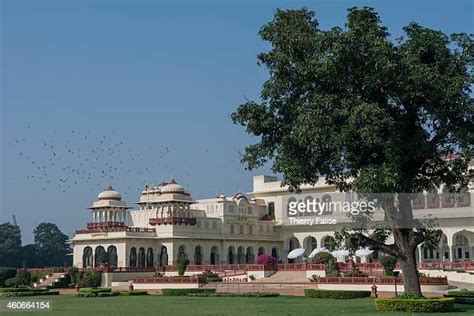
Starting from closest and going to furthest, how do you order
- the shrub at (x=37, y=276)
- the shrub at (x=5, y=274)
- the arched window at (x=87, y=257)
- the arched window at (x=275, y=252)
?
the shrub at (x=5, y=274)
the shrub at (x=37, y=276)
the arched window at (x=87, y=257)
the arched window at (x=275, y=252)

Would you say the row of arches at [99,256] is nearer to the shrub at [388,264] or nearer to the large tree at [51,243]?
the shrub at [388,264]

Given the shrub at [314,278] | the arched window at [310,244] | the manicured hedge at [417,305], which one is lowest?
the manicured hedge at [417,305]

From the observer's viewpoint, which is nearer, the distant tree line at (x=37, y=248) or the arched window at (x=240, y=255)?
the arched window at (x=240, y=255)

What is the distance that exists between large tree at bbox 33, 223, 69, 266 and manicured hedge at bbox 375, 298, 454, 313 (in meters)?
75.7

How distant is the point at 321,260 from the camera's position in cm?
4812

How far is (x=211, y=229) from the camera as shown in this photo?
61.8 m

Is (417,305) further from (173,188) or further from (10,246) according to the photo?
(10,246)

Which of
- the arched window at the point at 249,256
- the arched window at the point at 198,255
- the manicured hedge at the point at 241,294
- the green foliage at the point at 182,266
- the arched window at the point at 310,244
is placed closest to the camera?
the manicured hedge at the point at 241,294

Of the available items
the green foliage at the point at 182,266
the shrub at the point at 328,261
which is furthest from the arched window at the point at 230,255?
the shrub at the point at 328,261

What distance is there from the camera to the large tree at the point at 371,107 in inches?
934

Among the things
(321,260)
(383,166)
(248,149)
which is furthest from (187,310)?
(321,260)

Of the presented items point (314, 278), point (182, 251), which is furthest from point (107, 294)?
Answer: point (182, 251)

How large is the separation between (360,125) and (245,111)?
5.01 m

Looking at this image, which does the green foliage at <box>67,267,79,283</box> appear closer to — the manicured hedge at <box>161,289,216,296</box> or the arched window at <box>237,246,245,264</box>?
the manicured hedge at <box>161,289,216,296</box>
